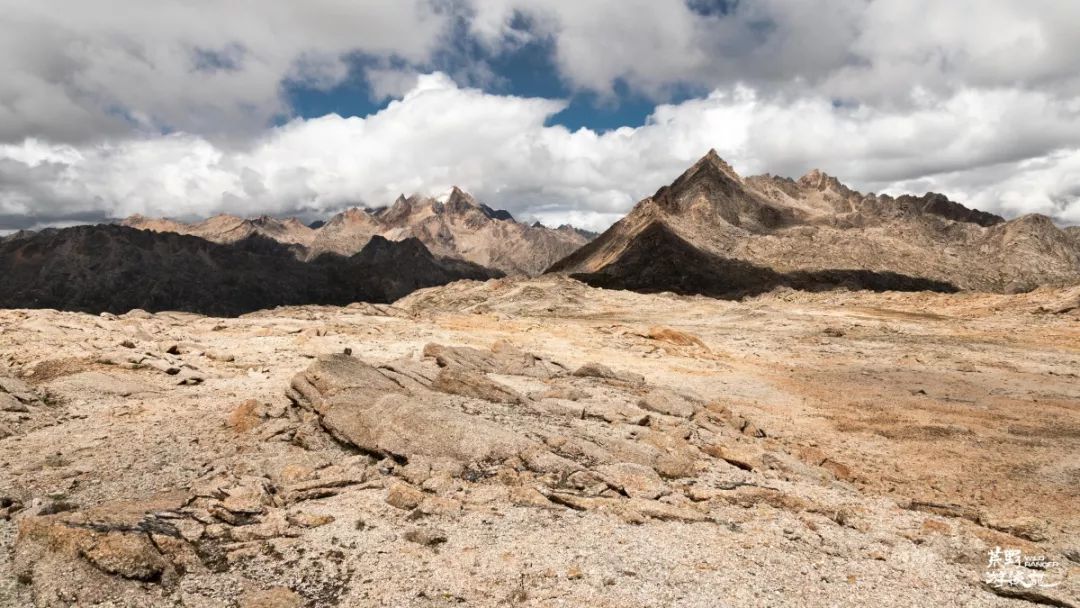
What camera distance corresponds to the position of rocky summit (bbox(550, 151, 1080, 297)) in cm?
8688

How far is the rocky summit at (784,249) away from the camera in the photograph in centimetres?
8688

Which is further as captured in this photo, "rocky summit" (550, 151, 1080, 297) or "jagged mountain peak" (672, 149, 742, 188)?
"jagged mountain peak" (672, 149, 742, 188)

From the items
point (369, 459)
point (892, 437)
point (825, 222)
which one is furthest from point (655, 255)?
point (369, 459)

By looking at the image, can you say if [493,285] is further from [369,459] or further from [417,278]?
[417,278]

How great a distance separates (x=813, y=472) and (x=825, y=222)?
130m

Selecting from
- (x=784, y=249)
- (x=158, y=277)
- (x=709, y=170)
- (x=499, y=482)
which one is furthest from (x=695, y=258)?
(x=158, y=277)

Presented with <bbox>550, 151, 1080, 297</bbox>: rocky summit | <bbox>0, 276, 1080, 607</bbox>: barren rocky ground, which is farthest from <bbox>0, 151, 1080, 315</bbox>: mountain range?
<bbox>0, 276, 1080, 607</bbox>: barren rocky ground

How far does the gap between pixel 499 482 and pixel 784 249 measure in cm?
9767

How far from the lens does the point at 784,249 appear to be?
99000 millimetres

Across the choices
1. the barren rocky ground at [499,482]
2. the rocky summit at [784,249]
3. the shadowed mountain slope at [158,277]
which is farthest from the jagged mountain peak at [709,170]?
the barren rocky ground at [499,482]

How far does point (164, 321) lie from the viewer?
1137 inches

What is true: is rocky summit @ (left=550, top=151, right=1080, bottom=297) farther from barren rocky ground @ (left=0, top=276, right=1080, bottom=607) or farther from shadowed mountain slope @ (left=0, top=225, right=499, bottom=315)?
shadowed mountain slope @ (left=0, top=225, right=499, bottom=315)

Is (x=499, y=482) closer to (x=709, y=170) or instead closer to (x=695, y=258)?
(x=695, y=258)

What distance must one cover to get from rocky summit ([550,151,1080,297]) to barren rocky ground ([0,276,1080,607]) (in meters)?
64.9
